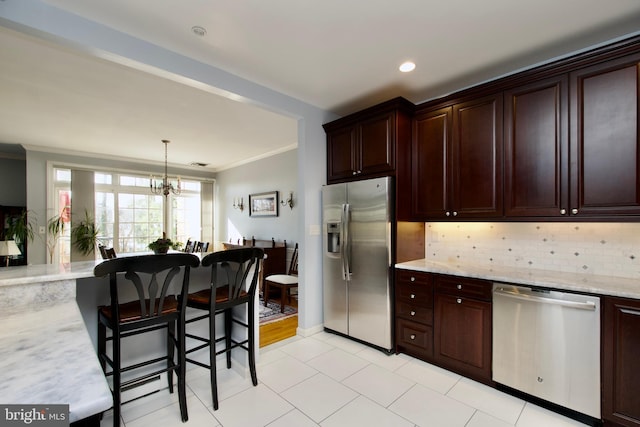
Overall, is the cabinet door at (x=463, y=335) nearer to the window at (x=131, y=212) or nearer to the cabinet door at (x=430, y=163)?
the cabinet door at (x=430, y=163)

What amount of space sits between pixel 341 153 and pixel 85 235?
5.21 m

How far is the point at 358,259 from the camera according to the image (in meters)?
3.00

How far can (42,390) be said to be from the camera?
757 mm

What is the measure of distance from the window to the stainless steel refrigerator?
15.9ft

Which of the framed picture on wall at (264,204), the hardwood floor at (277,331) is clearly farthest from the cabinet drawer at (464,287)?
the framed picture on wall at (264,204)

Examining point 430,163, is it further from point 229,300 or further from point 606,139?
point 229,300

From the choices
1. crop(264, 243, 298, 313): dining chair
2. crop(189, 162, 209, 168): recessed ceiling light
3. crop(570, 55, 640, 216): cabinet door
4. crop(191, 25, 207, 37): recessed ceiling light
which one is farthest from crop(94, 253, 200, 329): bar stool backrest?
crop(189, 162, 209, 168): recessed ceiling light

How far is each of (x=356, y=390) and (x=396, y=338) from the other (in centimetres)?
74

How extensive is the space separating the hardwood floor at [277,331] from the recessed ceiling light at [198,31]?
2815 mm

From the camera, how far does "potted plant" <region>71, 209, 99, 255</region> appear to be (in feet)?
17.9

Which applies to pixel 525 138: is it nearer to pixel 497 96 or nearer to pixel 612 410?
pixel 497 96

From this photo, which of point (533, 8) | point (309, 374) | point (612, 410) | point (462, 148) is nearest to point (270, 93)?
point (462, 148)

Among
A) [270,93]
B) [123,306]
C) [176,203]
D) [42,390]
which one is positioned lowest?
[123,306]
